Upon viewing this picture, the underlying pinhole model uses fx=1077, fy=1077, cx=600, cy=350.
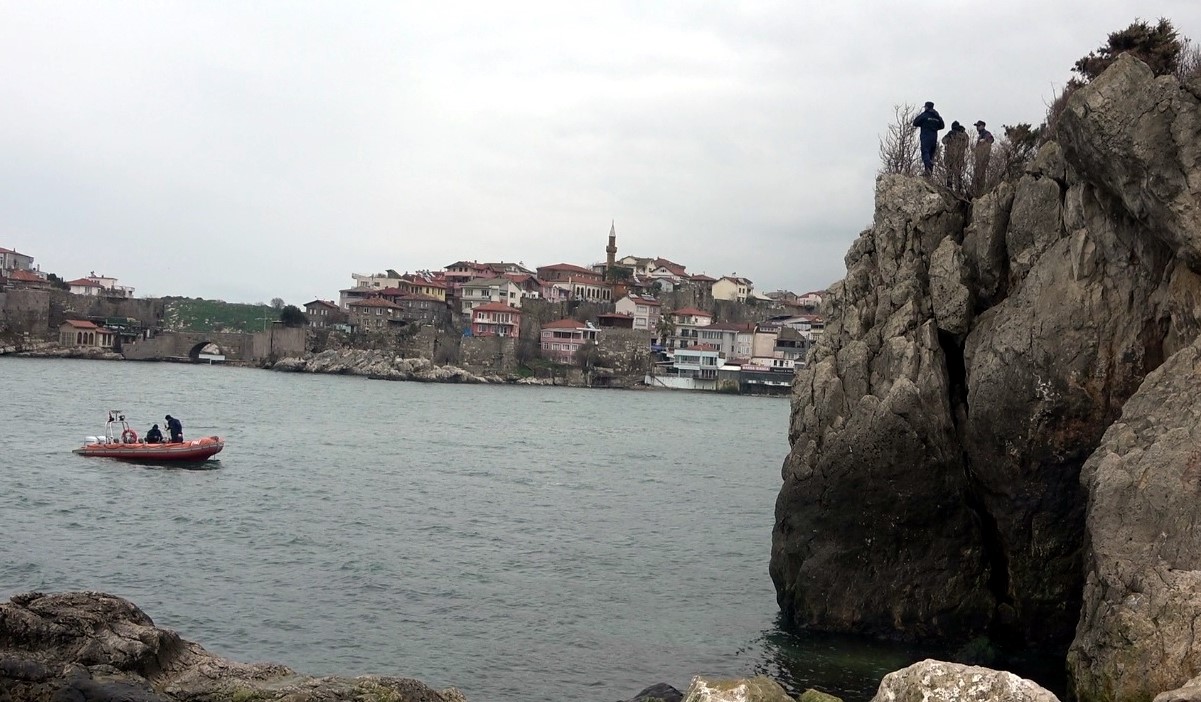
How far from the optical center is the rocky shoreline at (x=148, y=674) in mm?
9086

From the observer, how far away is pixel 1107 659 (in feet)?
34.6

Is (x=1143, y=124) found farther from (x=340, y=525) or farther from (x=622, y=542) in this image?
(x=340, y=525)

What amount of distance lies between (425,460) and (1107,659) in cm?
3229

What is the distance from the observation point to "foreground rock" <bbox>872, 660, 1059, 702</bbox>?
8.18m

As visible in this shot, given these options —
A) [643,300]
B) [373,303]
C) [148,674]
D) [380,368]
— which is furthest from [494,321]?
[148,674]

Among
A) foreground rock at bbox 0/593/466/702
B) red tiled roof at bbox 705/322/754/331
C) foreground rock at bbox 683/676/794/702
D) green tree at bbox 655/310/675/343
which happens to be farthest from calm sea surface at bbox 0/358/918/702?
green tree at bbox 655/310/675/343

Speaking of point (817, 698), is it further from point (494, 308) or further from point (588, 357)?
point (494, 308)

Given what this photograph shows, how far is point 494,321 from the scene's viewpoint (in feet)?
398

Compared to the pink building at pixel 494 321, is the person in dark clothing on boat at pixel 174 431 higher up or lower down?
lower down

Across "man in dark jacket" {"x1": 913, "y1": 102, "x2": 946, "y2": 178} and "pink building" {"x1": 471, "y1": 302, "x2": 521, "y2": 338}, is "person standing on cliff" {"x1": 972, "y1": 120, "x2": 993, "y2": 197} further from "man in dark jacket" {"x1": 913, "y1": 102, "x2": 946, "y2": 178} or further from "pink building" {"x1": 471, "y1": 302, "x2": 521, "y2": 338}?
"pink building" {"x1": 471, "y1": 302, "x2": 521, "y2": 338}

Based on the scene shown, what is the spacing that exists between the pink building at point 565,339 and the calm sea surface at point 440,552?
68.7 meters

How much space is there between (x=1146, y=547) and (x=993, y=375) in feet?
13.0

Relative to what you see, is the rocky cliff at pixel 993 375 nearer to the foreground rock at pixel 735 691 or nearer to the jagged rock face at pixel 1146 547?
the jagged rock face at pixel 1146 547

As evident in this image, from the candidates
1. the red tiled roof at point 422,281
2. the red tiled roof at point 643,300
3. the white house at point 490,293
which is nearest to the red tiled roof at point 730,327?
the red tiled roof at point 643,300
